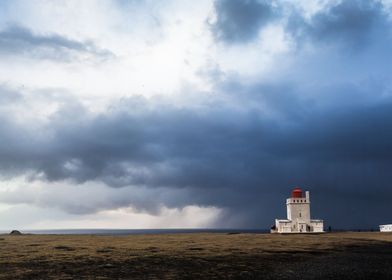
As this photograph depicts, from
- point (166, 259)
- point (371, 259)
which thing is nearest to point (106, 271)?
point (166, 259)

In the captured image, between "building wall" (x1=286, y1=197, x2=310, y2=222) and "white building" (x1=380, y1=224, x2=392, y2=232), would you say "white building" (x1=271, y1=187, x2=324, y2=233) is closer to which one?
"building wall" (x1=286, y1=197, x2=310, y2=222)

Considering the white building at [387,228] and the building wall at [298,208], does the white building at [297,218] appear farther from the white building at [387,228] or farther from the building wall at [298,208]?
the white building at [387,228]

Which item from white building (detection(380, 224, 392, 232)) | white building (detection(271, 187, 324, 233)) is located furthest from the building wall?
white building (detection(380, 224, 392, 232))

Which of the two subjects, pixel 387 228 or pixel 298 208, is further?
pixel 387 228

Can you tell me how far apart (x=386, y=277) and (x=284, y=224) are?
2950 inches

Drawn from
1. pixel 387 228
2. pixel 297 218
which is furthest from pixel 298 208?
pixel 387 228

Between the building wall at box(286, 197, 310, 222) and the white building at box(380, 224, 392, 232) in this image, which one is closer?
the building wall at box(286, 197, 310, 222)

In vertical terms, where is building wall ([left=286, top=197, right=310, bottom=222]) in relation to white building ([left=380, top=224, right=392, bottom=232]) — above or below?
above

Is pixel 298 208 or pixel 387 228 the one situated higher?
pixel 298 208

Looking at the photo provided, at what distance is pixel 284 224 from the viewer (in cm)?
10338

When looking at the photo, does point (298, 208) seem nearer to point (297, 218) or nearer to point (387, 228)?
point (297, 218)

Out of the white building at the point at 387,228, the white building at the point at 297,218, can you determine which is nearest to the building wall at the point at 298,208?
the white building at the point at 297,218

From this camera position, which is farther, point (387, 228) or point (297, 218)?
point (387, 228)

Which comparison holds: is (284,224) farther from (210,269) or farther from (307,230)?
(210,269)
